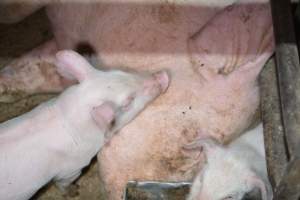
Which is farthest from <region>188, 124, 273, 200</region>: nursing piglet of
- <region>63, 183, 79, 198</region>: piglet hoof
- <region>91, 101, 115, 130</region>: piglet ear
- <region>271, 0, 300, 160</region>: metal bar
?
<region>63, 183, 79, 198</region>: piglet hoof

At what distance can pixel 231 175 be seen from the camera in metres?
2.34

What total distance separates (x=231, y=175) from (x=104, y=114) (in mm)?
649

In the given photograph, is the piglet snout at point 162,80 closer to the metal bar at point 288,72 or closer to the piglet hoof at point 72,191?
the metal bar at point 288,72

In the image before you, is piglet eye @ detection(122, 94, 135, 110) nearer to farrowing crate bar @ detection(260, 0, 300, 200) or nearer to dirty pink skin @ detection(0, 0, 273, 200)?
dirty pink skin @ detection(0, 0, 273, 200)

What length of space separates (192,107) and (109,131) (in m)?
0.43

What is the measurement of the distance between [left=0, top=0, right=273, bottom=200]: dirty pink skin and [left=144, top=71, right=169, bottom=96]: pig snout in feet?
0.17

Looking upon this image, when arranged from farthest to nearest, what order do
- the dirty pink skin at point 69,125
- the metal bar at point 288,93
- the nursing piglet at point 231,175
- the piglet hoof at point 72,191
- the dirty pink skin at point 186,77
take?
the piglet hoof at point 72,191
the dirty pink skin at point 186,77
the dirty pink skin at point 69,125
the nursing piglet at point 231,175
the metal bar at point 288,93

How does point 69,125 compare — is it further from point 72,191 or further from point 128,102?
point 72,191

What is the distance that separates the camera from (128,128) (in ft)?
8.43

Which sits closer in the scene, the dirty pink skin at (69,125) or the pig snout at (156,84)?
the dirty pink skin at (69,125)

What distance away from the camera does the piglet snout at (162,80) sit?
8.38ft

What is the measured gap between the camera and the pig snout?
2.54 metres

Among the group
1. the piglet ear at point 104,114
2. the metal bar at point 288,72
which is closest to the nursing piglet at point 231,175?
the piglet ear at point 104,114

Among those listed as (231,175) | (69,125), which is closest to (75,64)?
(69,125)
